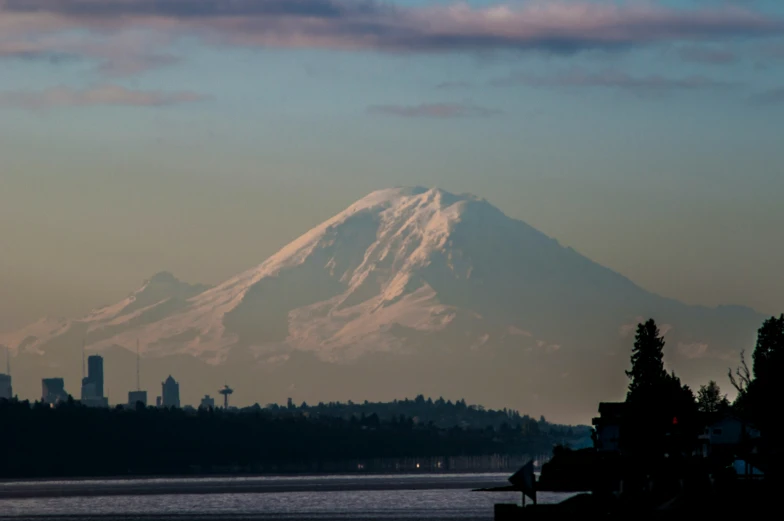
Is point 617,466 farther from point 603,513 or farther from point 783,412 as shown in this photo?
point 603,513

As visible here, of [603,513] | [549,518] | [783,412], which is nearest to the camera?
[603,513]

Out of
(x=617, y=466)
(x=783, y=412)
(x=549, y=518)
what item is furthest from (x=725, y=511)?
(x=617, y=466)

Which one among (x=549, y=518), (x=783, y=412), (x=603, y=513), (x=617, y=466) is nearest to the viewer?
(x=603, y=513)

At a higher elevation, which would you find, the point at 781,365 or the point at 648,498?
the point at 781,365

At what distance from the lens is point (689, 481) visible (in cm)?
11675

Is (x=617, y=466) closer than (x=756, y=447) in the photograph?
No

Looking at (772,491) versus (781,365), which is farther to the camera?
(781,365)

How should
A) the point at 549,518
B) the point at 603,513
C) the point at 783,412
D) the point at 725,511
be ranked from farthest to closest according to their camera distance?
the point at 783,412
the point at 549,518
the point at 603,513
the point at 725,511

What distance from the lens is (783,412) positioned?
174625 millimetres

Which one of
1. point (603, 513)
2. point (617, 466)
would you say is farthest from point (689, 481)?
point (617, 466)

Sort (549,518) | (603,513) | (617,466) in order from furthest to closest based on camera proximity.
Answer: (617,466), (549,518), (603,513)

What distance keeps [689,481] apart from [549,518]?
423 inches

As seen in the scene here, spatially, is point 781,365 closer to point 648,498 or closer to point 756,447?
point 756,447

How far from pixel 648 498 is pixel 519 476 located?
58.7 ft
